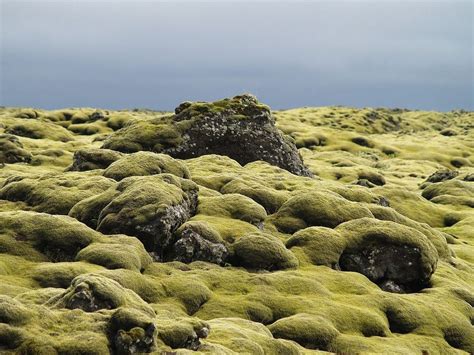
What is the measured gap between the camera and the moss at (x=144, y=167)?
5138cm

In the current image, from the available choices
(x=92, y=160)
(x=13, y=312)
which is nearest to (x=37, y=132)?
(x=92, y=160)

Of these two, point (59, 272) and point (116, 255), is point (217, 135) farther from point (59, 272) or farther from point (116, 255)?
point (59, 272)

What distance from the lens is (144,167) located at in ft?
169

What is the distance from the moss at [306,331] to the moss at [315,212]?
1416 centimetres

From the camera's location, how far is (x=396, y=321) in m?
36.7

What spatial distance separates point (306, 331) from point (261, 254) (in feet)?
26.6

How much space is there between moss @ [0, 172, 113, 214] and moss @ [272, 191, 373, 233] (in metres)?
14.6

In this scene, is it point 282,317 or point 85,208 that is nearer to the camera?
point 282,317

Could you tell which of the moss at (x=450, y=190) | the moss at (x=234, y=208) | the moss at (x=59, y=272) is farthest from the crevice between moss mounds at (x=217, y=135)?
the moss at (x=59, y=272)

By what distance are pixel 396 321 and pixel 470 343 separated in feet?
15.3

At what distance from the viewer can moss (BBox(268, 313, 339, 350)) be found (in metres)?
31.5

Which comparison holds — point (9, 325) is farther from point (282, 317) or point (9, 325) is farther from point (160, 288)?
point (282, 317)

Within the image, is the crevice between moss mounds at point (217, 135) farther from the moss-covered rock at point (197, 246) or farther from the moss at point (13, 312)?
the moss at point (13, 312)

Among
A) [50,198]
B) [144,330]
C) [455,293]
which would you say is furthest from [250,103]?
[144,330]
